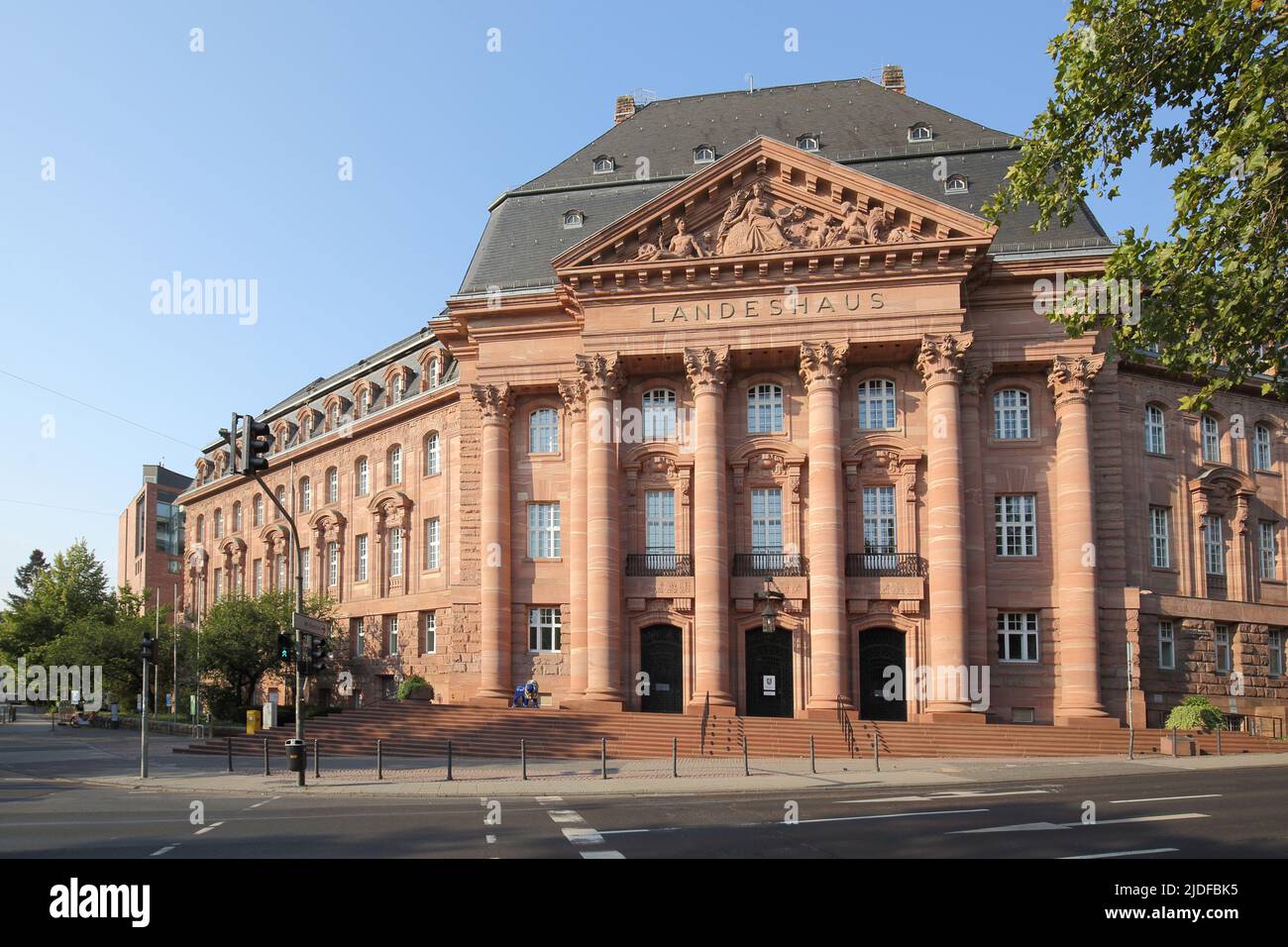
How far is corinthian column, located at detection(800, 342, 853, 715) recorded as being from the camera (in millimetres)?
38688

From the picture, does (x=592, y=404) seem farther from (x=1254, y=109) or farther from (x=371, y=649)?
(x=1254, y=109)

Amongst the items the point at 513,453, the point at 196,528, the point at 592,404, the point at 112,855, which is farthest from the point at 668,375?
the point at 196,528

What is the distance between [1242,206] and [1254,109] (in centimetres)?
147

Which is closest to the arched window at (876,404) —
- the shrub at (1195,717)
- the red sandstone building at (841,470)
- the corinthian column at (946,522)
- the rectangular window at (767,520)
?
the red sandstone building at (841,470)

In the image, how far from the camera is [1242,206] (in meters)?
18.2

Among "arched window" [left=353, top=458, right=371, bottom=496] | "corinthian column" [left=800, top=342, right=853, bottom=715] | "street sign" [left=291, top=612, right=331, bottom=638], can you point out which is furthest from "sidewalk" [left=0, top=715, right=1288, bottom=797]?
"arched window" [left=353, top=458, right=371, bottom=496]

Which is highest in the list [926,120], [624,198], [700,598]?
[926,120]

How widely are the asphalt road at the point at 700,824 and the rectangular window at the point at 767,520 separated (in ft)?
57.4

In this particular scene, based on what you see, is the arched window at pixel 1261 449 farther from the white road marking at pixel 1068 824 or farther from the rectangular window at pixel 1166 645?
the white road marking at pixel 1068 824

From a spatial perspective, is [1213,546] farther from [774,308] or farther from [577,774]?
[577,774]

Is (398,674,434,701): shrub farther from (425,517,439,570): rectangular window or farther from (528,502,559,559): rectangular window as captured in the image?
(425,517,439,570): rectangular window

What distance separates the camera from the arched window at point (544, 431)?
4469 cm

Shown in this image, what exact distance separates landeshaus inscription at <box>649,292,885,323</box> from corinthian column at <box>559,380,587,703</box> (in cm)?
443

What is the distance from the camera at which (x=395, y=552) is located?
5497 cm
